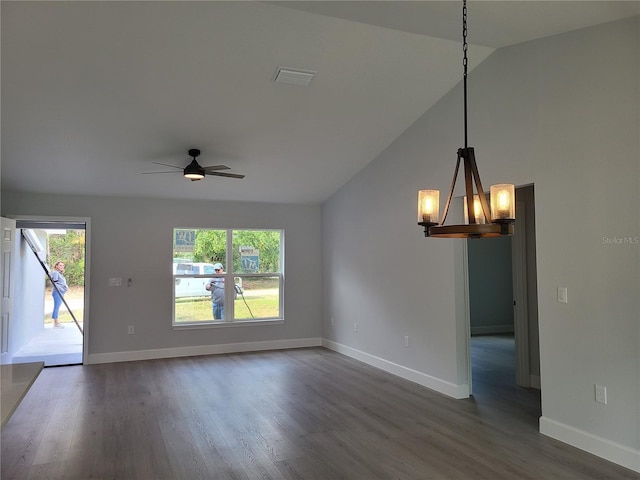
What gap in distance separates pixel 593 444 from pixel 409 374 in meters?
2.20

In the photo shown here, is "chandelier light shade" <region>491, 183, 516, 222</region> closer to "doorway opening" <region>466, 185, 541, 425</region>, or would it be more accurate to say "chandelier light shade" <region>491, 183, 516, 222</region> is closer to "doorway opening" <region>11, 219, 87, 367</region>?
"doorway opening" <region>466, 185, 541, 425</region>

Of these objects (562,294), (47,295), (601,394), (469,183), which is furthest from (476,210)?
(47,295)

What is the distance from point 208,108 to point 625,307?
12.8ft

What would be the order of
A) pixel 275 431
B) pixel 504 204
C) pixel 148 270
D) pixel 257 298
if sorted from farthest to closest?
1. pixel 257 298
2. pixel 148 270
3. pixel 275 431
4. pixel 504 204

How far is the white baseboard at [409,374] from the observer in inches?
180

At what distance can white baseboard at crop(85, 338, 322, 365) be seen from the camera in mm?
6316

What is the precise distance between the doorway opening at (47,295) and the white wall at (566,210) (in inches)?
190

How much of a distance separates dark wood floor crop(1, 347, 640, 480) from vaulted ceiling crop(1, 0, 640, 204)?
2.69 m

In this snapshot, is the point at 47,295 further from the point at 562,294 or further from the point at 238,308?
the point at 562,294

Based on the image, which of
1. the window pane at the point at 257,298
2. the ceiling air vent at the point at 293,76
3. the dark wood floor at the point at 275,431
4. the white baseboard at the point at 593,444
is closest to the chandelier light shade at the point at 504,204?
the dark wood floor at the point at 275,431

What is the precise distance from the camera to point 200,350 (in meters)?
6.83

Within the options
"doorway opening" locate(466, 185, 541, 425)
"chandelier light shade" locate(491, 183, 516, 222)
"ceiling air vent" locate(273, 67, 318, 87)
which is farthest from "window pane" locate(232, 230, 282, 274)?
"chandelier light shade" locate(491, 183, 516, 222)

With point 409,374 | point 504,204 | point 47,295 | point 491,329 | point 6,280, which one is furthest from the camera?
point 47,295

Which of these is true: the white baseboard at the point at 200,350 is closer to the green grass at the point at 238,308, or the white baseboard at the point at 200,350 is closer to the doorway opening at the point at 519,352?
the green grass at the point at 238,308
